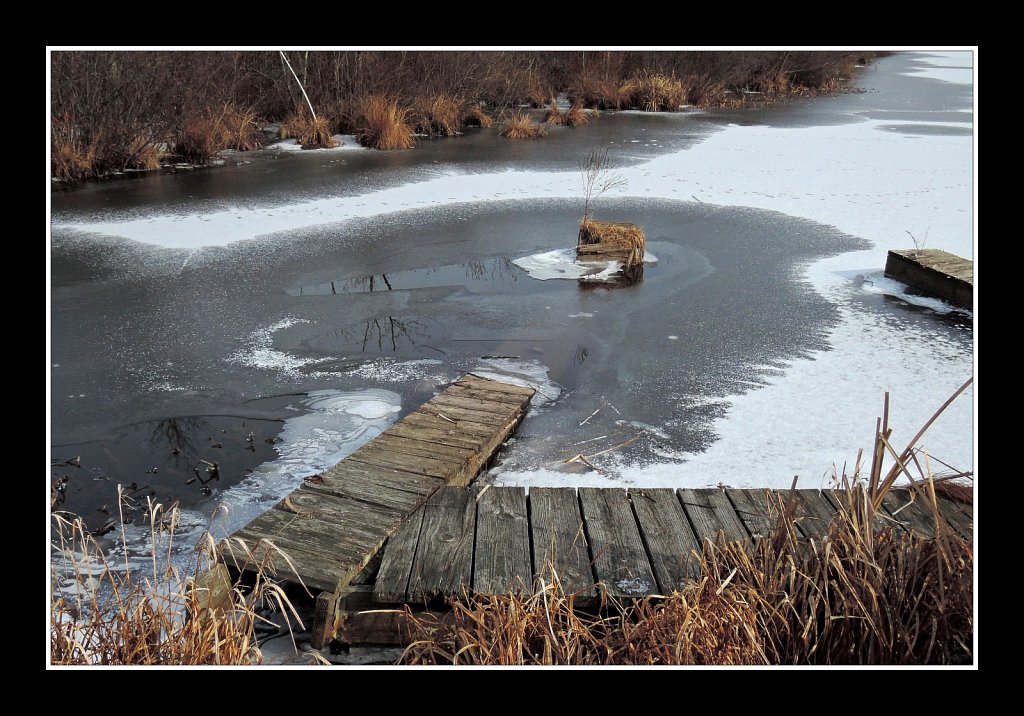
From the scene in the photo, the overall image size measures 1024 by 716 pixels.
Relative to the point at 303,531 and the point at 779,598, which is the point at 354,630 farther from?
the point at 779,598

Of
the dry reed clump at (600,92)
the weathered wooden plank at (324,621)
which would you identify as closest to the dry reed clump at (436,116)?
the dry reed clump at (600,92)

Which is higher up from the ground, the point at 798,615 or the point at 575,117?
the point at 575,117

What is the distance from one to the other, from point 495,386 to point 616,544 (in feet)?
6.01

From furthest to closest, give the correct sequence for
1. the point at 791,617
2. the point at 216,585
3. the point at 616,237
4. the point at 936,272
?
the point at 616,237
the point at 936,272
the point at 216,585
the point at 791,617

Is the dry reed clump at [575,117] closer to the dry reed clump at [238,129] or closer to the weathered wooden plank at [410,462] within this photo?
the dry reed clump at [238,129]

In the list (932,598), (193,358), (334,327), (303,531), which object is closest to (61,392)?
(193,358)

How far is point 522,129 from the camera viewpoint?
13.9m

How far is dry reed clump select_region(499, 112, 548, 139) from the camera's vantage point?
13.9 m

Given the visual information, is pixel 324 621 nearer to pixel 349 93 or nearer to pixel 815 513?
pixel 815 513

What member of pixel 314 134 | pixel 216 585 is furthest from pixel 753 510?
pixel 314 134

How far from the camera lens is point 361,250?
779 cm

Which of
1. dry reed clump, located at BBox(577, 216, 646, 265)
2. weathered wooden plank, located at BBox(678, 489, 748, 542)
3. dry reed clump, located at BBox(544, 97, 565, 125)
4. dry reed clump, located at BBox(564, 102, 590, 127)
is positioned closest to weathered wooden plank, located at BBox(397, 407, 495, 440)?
weathered wooden plank, located at BBox(678, 489, 748, 542)

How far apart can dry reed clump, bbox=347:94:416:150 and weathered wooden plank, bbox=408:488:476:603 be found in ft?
33.6

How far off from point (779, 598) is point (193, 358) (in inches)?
161
